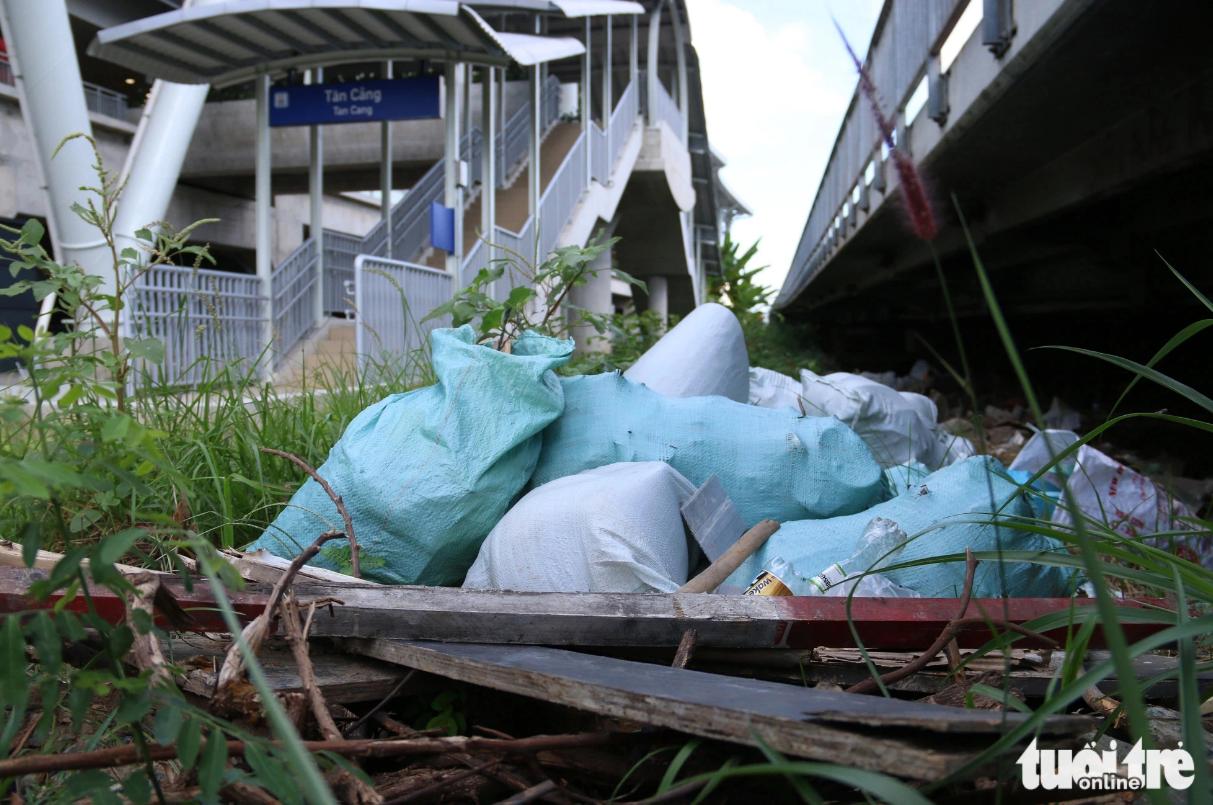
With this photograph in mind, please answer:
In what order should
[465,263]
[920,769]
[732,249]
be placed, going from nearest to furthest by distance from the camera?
[920,769] → [465,263] → [732,249]

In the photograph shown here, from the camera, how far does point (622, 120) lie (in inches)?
414

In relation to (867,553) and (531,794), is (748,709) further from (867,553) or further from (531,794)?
(867,553)

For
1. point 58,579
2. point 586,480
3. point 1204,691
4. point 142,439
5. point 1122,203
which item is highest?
point 1122,203

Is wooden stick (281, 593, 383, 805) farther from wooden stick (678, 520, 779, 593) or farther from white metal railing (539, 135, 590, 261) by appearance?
white metal railing (539, 135, 590, 261)

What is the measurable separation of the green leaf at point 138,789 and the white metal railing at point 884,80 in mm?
1261

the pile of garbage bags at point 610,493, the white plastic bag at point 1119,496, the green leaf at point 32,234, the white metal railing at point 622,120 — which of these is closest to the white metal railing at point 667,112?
the white metal railing at point 622,120

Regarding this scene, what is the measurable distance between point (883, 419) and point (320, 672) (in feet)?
7.64

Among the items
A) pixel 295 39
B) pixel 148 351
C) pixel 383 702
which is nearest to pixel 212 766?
pixel 383 702

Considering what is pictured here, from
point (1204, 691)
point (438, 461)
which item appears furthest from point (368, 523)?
point (1204, 691)

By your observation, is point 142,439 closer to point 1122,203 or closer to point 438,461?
point 438,461

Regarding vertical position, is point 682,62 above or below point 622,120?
above

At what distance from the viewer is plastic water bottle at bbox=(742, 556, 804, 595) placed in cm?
143

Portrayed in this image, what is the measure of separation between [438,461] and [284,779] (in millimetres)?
1040

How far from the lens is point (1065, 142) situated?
3.84 metres
